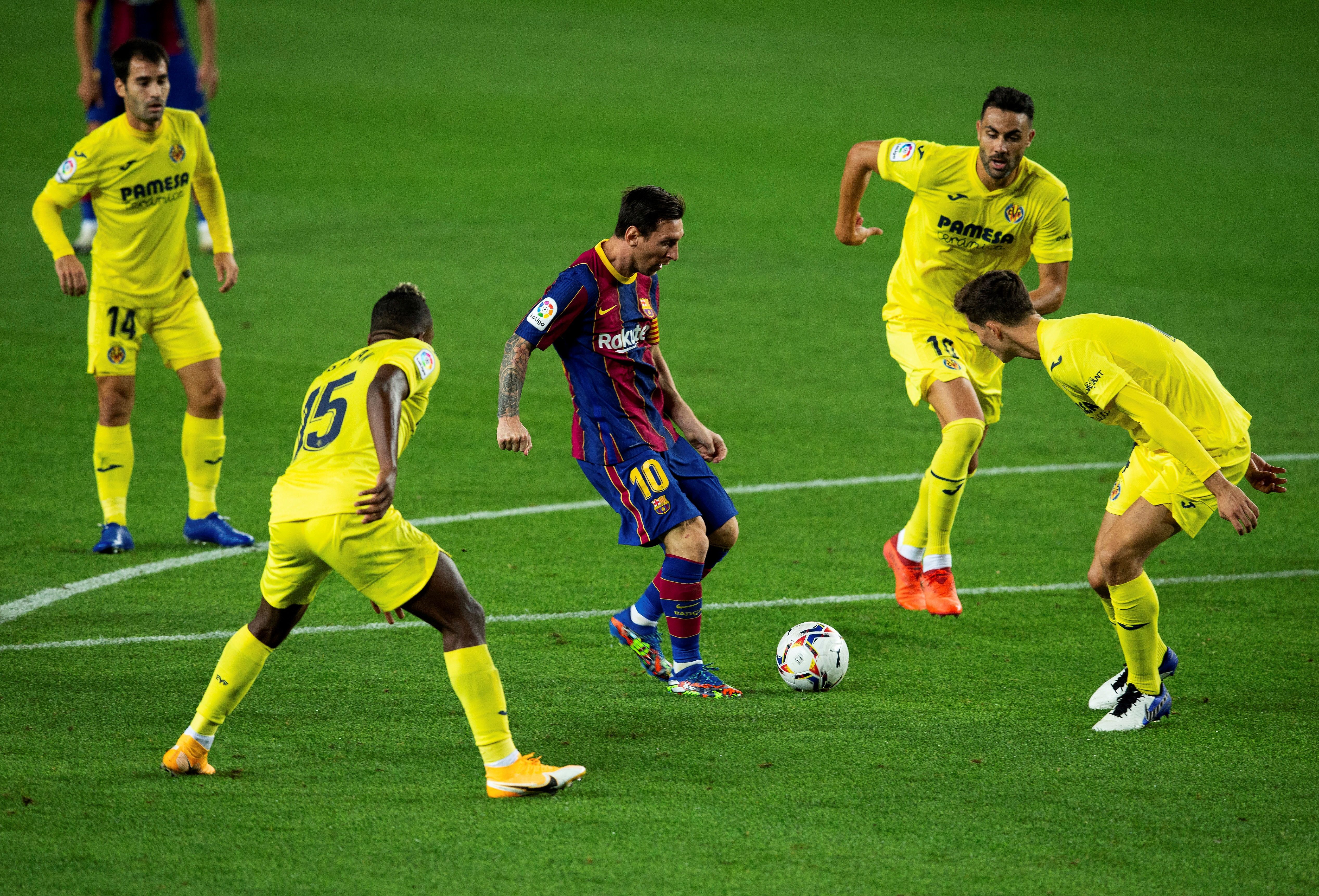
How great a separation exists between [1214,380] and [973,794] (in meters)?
1.95

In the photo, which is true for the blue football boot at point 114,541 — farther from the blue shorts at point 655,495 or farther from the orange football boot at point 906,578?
the orange football boot at point 906,578

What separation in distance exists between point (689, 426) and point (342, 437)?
1.92 m

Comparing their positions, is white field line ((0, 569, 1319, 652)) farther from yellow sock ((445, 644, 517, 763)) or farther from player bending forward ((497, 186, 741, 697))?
yellow sock ((445, 644, 517, 763))

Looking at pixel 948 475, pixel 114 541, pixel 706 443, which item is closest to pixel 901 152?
pixel 948 475

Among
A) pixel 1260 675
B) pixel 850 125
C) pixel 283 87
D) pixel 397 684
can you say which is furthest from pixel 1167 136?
pixel 397 684

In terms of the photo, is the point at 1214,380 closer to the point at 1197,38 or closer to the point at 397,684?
the point at 397,684

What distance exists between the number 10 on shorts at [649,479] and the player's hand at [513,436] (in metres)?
0.54

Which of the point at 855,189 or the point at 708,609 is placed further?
the point at 855,189

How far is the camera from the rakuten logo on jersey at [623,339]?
5.98m

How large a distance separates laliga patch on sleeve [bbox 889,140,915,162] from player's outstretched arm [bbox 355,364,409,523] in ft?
11.9

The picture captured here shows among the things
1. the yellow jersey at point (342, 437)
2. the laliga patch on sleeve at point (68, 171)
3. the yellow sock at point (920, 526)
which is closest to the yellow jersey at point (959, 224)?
the yellow sock at point (920, 526)

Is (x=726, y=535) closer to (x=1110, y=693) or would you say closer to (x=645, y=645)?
(x=645, y=645)

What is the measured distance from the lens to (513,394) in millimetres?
5613

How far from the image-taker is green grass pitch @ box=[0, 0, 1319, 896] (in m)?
4.56
